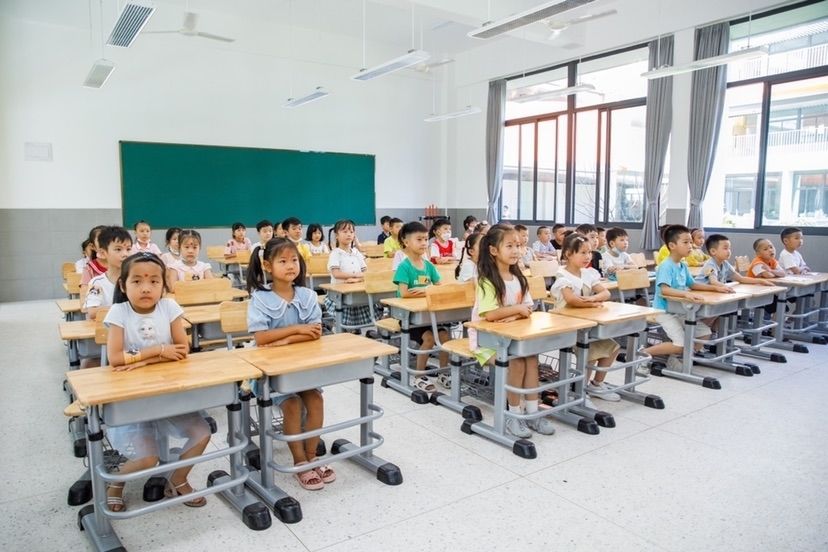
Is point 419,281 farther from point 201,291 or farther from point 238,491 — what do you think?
point 238,491

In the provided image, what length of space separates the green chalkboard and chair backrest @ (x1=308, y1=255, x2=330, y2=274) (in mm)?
4180

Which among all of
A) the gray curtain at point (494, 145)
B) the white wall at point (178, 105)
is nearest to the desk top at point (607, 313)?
the gray curtain at point (494, 145)

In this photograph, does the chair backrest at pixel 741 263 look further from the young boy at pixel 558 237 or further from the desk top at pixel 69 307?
the desk top at pixel 69 307

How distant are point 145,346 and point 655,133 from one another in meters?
7.76

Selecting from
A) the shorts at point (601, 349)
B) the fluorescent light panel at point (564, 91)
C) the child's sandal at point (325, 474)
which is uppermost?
the fluorescent light panel at point (564, 91)

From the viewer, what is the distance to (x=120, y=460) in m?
2.59

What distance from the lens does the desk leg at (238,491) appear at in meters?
2.15

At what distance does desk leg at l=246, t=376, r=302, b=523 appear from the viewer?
221 centimetres

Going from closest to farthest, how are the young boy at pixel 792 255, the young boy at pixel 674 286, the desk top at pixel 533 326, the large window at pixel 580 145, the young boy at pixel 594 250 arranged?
1. the desk top at pixel 533 326
2. the young boy at pixel 674 286
3. the young boy at pixel 594 250
4. the young boy at pixel 792 255
5. the large window at pixel 580 145

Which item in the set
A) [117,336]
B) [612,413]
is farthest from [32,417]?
[612,413]

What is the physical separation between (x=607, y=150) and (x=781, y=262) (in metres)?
3.98

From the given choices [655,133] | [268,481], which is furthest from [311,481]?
[655,133]

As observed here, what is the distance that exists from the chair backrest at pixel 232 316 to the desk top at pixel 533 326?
1.18 meters

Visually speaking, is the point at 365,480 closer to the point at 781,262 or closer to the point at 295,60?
the point at 781,262
